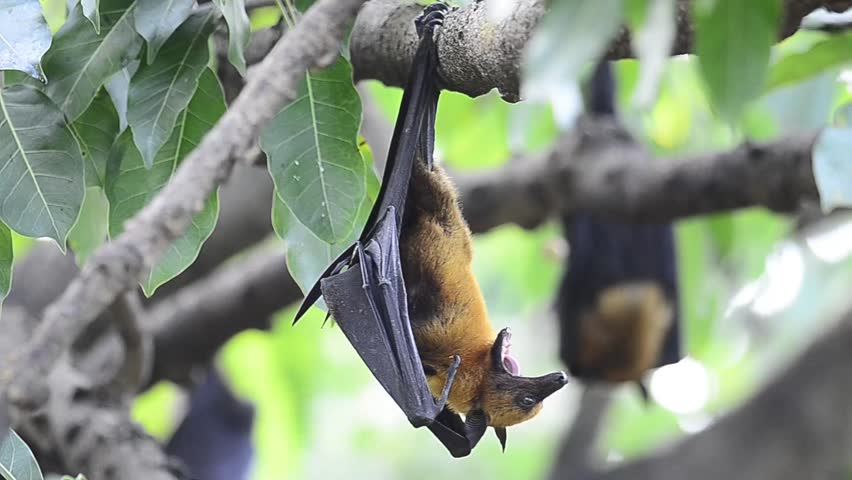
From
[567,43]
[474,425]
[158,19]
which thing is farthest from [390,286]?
[567,43]

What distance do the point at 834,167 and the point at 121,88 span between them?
1.45 metres

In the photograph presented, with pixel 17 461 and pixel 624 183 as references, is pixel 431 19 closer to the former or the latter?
pixel 17 461

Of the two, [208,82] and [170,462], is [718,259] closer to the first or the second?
[170,462]

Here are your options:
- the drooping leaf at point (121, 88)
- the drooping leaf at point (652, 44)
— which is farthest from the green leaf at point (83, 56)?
the drooping leaf at point (652, 44)

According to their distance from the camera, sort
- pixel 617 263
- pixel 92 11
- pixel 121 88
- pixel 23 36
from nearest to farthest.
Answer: pixel 23 36 < pixel 92 11 < pixel 121 88 < pixel 617 263

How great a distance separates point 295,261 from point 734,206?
2.04 metres

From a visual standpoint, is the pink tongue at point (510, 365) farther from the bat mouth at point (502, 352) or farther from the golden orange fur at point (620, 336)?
the golden orange fur at point (620, 336)

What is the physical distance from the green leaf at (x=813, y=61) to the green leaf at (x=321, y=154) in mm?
1211

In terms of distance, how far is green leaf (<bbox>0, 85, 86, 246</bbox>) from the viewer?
2.04 metres

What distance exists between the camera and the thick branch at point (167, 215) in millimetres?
1216

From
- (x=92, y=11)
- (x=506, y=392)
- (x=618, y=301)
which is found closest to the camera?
(x=92, y=11)

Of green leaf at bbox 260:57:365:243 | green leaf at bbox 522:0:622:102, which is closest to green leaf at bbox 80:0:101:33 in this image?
green leaf at bbox 260:57:365:243

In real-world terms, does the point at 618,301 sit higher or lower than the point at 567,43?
lower

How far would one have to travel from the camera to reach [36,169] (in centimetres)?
204
